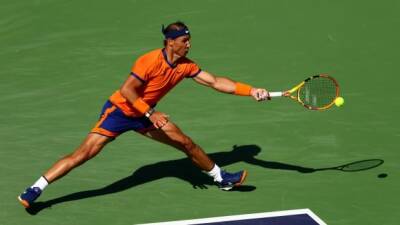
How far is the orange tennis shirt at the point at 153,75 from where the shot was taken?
9883 mm

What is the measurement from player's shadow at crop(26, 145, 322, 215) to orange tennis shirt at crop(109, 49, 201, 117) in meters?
1.10

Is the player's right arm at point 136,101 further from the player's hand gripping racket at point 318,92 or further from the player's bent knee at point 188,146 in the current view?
the player's hand gripping racket at point 318,92

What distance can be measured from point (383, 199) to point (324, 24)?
214 inches

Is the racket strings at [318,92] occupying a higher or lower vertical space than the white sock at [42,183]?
higher

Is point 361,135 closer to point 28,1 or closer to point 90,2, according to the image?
point 90,2

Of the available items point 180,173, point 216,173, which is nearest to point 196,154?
point 216,173

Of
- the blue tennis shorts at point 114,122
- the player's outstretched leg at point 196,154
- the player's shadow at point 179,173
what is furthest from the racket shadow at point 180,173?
the blue tennis shorts at point 114,122

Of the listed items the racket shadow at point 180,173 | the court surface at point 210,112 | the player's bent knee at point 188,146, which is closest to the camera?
the player's bent knee at point 188,146

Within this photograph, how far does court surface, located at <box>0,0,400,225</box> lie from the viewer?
10.3m

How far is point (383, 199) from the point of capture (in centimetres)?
1033

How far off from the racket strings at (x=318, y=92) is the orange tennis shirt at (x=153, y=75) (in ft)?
4.92

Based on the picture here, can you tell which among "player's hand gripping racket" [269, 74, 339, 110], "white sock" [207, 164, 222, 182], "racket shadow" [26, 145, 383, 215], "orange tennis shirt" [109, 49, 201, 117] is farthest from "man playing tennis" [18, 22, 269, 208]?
"player's hand gripping racket" [269, 74, 339, 110]

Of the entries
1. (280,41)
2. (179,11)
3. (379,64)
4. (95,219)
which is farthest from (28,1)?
(95,219)

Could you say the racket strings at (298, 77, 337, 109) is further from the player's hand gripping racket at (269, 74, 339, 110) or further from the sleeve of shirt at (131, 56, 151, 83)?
the sleeve of shirt at (131, 56, 151, 83)
